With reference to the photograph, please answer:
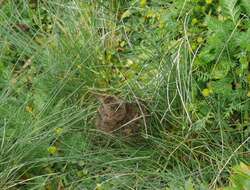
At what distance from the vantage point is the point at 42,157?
2939 millimetres

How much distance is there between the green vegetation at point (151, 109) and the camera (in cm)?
280

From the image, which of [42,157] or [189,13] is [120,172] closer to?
[42,157]

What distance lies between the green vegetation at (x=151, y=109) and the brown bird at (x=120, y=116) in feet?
0.15

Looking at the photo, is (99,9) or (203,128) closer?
(203,128)

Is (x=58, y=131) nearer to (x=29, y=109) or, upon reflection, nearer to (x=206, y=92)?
(x=29, y=109)

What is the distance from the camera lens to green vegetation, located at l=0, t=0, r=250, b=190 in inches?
110

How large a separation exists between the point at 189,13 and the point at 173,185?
3.08ft

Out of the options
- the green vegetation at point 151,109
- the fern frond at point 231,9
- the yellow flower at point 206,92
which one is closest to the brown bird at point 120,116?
the green vegetation at point 151,109

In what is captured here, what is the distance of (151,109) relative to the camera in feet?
9.92

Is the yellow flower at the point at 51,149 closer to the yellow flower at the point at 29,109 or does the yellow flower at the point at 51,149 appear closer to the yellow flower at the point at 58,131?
the yellow flower at the point at 58,131

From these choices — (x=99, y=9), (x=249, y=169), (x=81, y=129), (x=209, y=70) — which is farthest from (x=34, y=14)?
(x=249, y=169)

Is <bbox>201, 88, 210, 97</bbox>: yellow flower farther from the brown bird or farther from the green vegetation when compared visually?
the brown bird

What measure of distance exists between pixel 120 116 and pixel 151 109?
16cm

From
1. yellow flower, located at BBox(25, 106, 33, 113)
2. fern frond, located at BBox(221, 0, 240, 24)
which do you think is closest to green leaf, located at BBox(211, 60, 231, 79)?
Answer: fern frond, located at BBox(221, 0, 240, 24)
